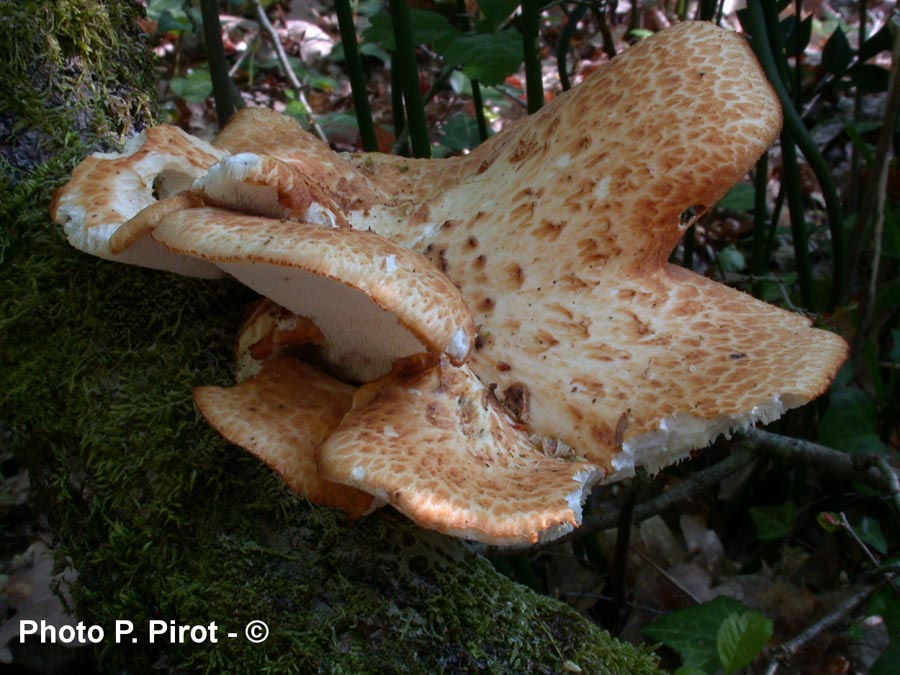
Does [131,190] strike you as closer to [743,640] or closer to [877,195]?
[743,640]

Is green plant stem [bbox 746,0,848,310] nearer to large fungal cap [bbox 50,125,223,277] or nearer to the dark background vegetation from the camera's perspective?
the dark background vegetation

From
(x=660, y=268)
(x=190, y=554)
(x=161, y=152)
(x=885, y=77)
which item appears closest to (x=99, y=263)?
(x=161, y=152)

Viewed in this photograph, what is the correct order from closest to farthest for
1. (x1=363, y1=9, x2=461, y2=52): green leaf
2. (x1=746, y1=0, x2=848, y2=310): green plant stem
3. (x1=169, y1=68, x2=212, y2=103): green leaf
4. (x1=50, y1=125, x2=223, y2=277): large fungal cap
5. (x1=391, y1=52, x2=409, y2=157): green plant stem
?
(x1=50, y1=125, x2=223, y2=277): large fungal cap
(x1=746, y1=0, x2=848, y2=310): green plant stem
(x1=363, y1=9, x2=461, y2=52): green leaf
(x1=391, y1=52, x2=409, y2=157): green plant stem
(x1=169, y1=68, x2=212, y2=103): green leaf

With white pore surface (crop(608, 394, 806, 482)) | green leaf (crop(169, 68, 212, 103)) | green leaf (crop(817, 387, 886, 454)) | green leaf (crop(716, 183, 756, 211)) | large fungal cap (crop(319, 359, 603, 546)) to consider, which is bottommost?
green leaf (crop(817, 387, 886, 454))

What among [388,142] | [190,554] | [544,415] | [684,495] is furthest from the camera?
[388,142]

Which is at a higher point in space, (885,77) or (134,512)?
(885,77)

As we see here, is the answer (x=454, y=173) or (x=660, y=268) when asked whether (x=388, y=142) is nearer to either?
(x=454, y=173)

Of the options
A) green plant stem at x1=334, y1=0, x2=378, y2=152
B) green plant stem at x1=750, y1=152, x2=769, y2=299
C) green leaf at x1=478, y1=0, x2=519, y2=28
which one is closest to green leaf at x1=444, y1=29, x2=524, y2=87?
green leaf at x1=478, y1=0, x2=519, y2=28
